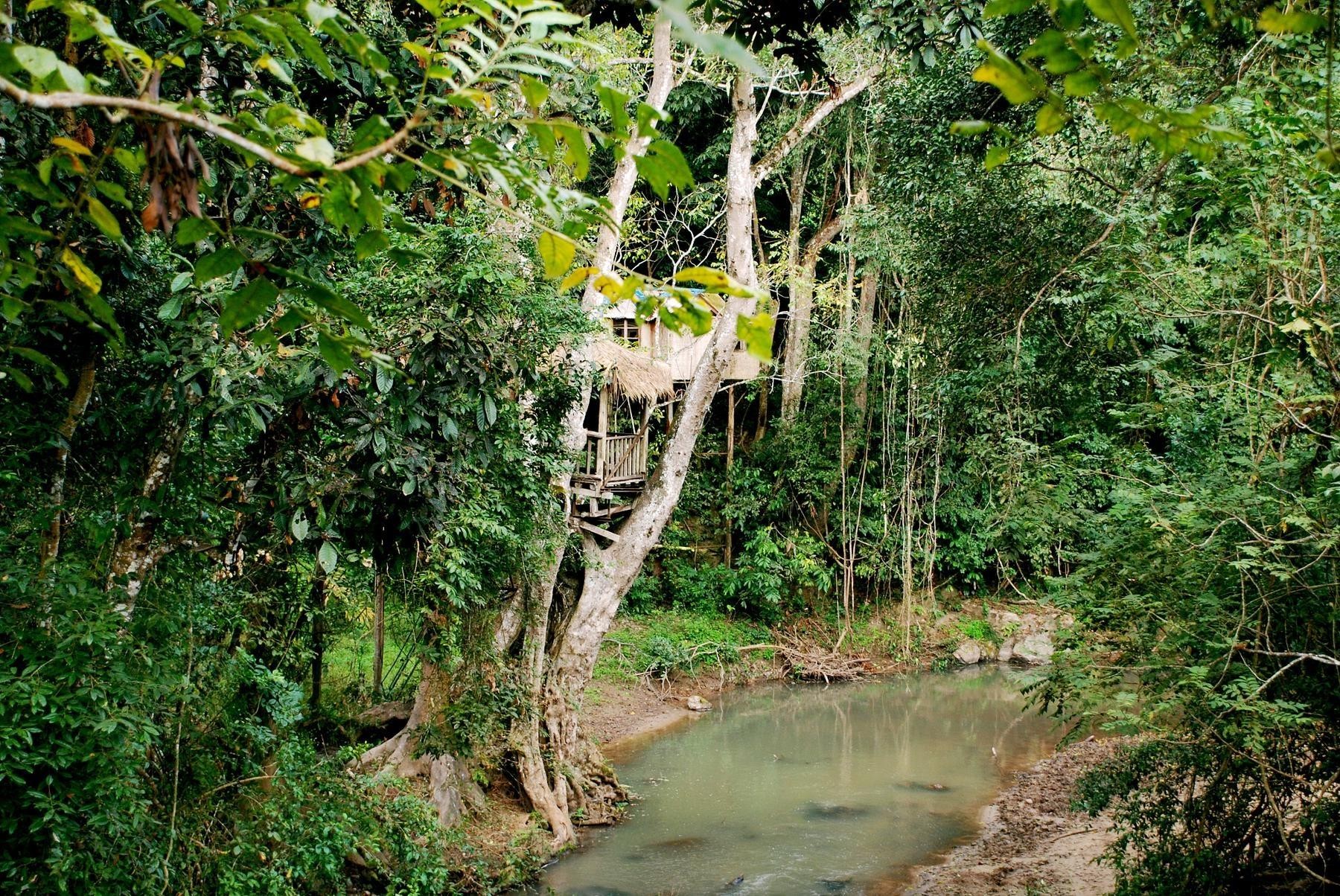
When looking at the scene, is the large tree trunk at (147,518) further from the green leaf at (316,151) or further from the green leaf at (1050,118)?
the green leaf at (1050,118)

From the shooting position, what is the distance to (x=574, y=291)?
6.79 meters

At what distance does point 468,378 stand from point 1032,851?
577 centimetres

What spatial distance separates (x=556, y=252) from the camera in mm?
1306

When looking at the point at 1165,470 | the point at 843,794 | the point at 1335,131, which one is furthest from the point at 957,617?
the point at 1335,131

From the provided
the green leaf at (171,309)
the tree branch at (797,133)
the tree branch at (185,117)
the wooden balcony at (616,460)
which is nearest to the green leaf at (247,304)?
the tree branch at (185,117)

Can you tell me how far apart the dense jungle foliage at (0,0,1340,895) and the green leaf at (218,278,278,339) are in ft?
0.13

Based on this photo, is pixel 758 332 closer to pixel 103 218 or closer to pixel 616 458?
pixel 103 218

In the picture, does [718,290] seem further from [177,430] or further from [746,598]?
[746,598]

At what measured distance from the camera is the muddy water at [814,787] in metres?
6.84

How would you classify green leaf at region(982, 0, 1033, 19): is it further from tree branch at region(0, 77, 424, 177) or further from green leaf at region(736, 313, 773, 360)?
tree branch at region(0, 77, 424, 177)

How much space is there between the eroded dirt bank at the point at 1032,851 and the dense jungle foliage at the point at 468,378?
53 centimetres

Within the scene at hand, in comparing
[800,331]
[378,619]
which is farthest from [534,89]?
[800,331]

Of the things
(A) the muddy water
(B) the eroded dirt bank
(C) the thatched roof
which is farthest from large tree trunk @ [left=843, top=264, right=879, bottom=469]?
(B) the eroded dirt bank

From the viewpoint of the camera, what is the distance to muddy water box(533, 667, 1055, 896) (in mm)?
6844
